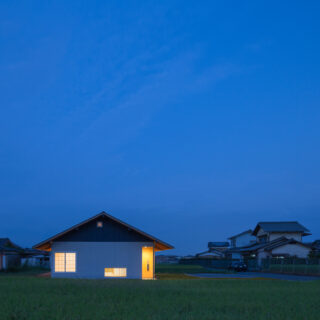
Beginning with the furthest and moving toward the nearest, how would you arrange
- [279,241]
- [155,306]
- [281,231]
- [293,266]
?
[281,231]
[279,241]
[293,266]
[155,306]

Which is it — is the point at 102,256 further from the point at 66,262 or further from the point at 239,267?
the point at 239,267

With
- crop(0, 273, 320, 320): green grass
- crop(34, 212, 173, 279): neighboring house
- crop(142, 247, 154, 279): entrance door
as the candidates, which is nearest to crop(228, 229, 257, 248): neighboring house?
crop(142, 247, 154, 279): entrance door

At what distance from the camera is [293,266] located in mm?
44688

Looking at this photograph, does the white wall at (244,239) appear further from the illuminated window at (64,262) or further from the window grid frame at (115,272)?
the illuminated window at (64,262)

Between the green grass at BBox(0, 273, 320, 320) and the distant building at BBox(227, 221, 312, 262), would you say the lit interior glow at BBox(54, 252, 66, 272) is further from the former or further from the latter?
the distant building at BBox(227, 221, 312, 262)

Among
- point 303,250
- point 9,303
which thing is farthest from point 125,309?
point 303,250

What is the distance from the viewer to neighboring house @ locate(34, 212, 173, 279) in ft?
102

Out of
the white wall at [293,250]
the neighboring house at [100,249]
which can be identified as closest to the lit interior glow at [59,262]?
the neighboring house at [100,249]

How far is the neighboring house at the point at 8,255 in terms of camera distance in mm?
48412

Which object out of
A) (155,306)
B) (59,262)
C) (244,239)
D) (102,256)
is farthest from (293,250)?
(155,306)

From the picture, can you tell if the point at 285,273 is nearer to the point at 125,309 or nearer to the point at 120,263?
the point at 120,263

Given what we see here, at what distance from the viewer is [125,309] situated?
41.7ft

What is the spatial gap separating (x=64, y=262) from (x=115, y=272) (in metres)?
3.79

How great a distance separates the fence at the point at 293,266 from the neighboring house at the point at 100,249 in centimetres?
1728
